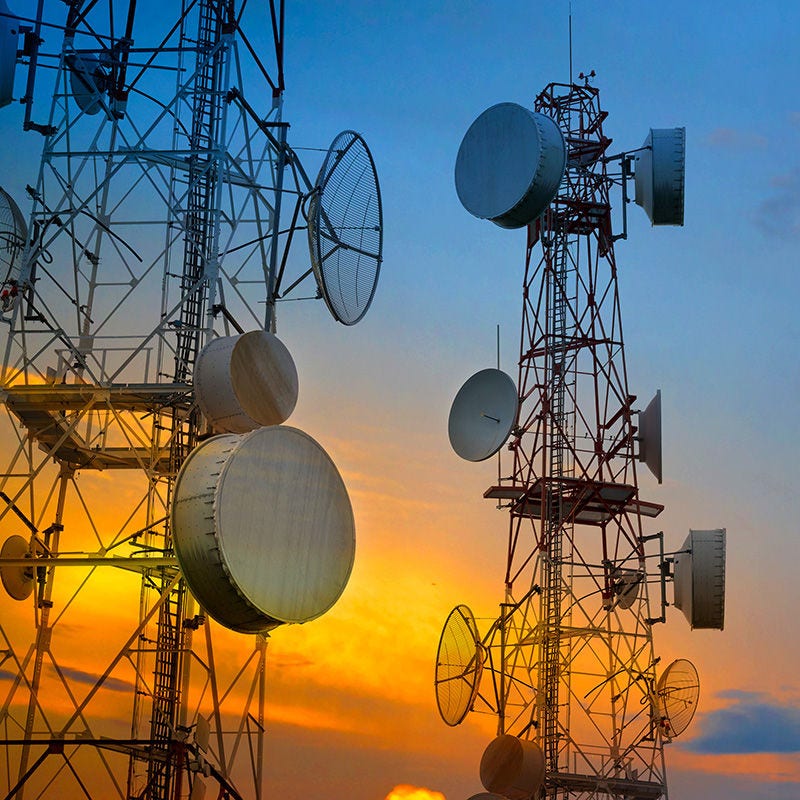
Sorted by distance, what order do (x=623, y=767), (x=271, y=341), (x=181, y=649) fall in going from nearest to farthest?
(x=271, y=341) < (x=181, y=649) < (x=623, y=767)

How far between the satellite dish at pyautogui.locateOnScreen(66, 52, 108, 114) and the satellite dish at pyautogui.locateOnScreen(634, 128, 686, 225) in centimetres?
1538

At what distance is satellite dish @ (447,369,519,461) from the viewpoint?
39188mm

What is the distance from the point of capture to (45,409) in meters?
29.7

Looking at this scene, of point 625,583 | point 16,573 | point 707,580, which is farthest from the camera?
point 625,583

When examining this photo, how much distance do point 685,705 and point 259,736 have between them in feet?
53.0

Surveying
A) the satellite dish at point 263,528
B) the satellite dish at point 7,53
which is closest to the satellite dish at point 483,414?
the satellite dish at point 7,53

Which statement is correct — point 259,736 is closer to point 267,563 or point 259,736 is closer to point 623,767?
point 267,563

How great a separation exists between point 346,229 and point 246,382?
4.34 meters

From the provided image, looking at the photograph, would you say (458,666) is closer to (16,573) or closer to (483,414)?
(483,414)

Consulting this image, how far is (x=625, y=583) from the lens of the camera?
4078 cm

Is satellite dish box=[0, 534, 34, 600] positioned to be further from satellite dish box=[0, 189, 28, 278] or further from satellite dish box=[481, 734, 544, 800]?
satellite dish box=[481, 734, 544, 800]

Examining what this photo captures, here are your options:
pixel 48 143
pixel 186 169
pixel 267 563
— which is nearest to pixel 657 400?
pixel 186 169

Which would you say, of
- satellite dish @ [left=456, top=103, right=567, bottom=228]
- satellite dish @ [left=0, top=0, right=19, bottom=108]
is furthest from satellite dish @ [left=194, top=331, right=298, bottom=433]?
satellite dish @ [left=456, top=103, right=567, bottom=228]

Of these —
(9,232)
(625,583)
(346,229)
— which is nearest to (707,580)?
(625,583)
